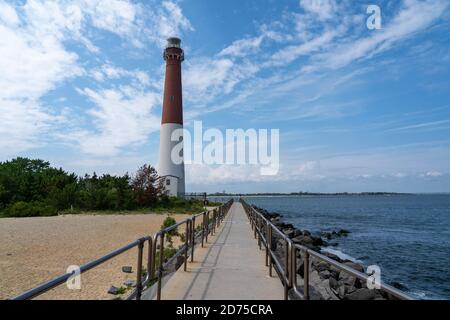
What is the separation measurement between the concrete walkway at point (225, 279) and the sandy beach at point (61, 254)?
5.54 feet


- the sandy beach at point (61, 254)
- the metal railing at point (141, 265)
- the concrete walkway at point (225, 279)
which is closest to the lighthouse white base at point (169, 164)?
the sandy beach at point (61, 254)

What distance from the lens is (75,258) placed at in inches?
404

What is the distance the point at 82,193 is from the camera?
1134 inches

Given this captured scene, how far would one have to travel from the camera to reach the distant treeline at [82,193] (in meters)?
27.3

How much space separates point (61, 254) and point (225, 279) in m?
6.79

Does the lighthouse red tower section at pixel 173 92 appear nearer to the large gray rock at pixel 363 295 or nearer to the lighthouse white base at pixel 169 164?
the lighthouse white base at pixel 169 164

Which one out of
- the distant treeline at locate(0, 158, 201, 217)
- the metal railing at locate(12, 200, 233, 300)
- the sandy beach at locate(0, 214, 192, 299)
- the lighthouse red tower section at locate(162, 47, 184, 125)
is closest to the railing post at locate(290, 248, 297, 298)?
the metal railing at locate(12, 200, 233, 300)

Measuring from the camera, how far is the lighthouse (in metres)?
32.4

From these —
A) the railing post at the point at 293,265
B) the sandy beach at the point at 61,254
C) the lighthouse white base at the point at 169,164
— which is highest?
the lighthouse white base at the point at 169,164

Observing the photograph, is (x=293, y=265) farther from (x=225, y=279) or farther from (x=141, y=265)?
(x=225, y=279)

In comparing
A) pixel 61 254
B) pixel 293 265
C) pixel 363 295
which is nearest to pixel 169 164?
pixel 61 254
